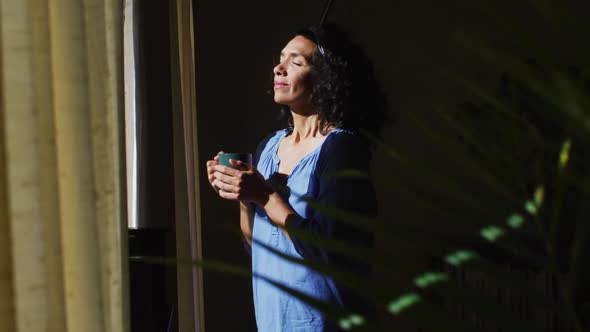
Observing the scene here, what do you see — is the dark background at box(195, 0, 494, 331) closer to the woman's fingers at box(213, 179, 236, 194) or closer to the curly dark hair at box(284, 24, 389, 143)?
the curly dark hair at box(284, 24, 389, 143)

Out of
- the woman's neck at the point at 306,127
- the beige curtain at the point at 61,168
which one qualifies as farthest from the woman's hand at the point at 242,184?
the beige curtain at the point at 61,168

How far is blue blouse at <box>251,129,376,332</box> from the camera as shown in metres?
1.64

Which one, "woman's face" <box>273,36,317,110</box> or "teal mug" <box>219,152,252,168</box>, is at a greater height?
"woman's face" <box>273,36,317,110</box>

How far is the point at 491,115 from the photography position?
0.40 m

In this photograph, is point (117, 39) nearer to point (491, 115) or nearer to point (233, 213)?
point (491, 115)

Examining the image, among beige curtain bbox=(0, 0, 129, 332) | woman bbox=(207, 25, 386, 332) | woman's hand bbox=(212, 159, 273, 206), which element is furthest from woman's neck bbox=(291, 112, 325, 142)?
beige curtain bbox=(0, 0, 129, 332)

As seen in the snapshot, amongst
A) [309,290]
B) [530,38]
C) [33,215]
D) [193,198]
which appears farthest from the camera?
[193,198]

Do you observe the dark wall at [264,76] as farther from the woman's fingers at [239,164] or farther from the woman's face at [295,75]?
the woman's fingers at [239,164]

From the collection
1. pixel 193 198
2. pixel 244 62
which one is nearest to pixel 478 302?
pixel 193 198

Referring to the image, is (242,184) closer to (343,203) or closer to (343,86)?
(343,203)

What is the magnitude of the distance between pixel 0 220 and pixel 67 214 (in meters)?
0.11

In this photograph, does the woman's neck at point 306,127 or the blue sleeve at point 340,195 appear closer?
the blue sleeve at point 340,195

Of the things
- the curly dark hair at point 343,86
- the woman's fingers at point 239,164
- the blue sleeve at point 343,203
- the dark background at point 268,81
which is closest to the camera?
the blue sleeve at point 343,203

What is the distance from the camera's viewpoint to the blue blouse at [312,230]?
1640 mm
